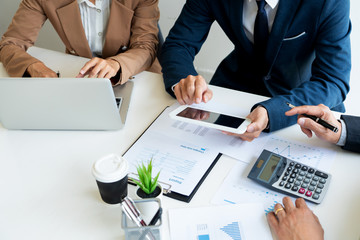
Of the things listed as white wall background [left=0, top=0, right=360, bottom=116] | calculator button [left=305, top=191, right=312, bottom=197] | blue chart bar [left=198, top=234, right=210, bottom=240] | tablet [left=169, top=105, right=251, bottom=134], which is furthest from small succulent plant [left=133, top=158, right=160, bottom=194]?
white wall background [left=0, top=0, right=360, bottom=116]

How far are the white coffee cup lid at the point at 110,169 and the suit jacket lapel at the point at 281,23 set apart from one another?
2.48 feet

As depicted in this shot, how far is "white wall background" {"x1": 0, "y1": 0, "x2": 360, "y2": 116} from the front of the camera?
1.83 m

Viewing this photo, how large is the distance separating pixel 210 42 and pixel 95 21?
100 cm

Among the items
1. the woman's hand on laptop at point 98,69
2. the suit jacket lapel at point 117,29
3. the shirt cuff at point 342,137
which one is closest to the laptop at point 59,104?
the woman's hand on laptop at point 98,69

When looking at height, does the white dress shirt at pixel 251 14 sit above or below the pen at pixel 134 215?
above

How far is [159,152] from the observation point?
90 centimetres

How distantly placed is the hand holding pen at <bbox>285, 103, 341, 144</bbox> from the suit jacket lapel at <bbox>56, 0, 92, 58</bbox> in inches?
37.2

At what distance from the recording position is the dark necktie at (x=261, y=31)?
1151 millimetres

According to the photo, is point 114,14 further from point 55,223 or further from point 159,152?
point 55,223

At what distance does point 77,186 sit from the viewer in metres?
0.82

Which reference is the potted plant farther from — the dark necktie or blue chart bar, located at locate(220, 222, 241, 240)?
the dark necktie

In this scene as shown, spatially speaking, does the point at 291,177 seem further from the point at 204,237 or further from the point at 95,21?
the point at 95,21

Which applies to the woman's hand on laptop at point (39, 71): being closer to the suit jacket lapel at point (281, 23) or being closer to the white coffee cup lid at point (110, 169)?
the white coffee cup lid at point (110, 169)

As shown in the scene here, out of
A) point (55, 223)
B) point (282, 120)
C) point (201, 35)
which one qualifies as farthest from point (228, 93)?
point (55, 223)
